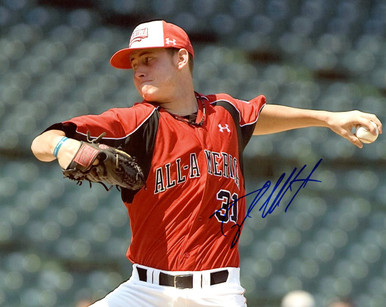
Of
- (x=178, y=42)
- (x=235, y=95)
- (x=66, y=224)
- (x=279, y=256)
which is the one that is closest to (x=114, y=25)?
(x=235, y=95)

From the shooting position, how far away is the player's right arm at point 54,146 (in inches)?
74.6

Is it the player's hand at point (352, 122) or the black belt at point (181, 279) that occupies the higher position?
the player's hand at point (352, 122)

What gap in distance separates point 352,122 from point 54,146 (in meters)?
1.00

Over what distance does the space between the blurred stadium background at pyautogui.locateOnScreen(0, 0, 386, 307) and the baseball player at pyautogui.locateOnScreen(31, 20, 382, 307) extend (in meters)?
2.51

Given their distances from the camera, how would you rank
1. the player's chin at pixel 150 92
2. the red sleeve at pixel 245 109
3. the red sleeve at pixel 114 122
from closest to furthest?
the red sleeve at pixel 114 122, the player's chin at pixel 150 92, the red sleeve at pixel 245 109

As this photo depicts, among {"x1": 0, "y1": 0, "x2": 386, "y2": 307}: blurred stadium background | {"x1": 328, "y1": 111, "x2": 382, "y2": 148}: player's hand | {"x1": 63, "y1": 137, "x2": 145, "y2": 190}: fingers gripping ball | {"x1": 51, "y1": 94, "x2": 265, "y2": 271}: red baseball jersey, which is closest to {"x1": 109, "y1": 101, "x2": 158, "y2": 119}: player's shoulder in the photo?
{"x1": 51, "y1": 94, "x2": 265, "y2": 271}: red baseball jersey

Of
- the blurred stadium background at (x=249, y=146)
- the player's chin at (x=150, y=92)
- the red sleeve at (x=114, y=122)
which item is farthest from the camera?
the blurred stadium background at (x=249, y=146)

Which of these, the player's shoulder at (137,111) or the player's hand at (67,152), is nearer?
the player's hand at (67,152)

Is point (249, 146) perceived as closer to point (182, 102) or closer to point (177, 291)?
point (182, 102)

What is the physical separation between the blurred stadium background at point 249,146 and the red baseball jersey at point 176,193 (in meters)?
2.52

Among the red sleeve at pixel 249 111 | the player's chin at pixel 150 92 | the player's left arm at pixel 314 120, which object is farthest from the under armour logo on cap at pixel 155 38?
the player's left arm at pixel 314 120

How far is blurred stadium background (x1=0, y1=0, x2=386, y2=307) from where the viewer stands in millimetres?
4711

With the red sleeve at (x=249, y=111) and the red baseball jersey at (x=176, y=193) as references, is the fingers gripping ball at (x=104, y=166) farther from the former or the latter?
the red sleeve at (x=249, y=111)

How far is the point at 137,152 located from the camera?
2.20m
